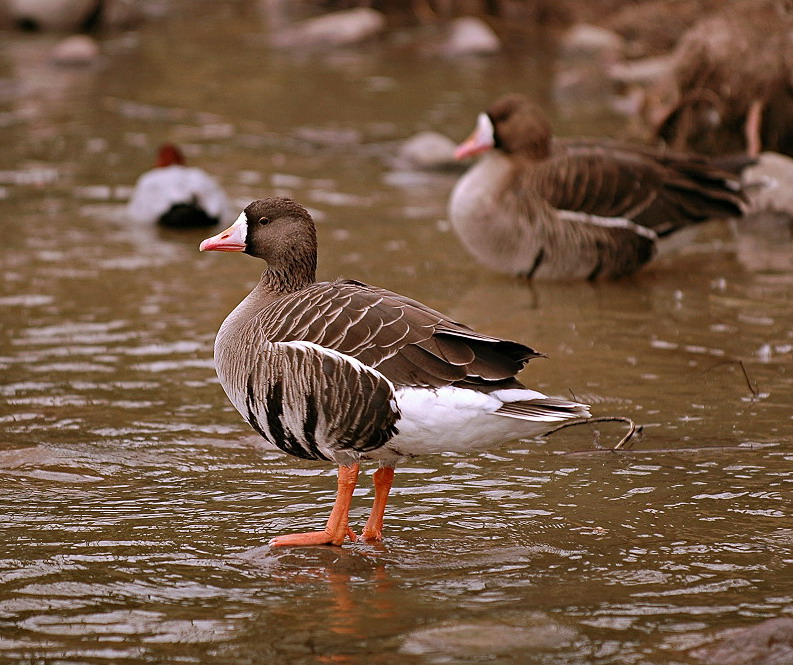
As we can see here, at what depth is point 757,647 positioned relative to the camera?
441cm

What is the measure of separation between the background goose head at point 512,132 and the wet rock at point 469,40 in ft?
39.8

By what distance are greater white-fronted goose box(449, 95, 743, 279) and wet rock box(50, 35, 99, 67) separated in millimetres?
12260

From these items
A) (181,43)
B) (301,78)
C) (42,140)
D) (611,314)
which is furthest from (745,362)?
(181,43)

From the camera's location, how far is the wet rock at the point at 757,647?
14.3 ft

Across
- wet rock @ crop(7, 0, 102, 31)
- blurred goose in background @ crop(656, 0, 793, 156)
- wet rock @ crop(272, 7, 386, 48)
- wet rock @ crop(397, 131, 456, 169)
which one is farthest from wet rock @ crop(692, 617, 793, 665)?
wet rock @ crop(7, 0, 102, 31)

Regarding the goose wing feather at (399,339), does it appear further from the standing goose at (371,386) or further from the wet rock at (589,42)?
the wet rock at (589,42)

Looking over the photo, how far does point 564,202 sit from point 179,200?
3.99 m

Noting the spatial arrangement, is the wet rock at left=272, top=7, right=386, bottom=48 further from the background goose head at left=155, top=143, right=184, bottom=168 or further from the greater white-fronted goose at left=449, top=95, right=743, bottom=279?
the greater white-fronted goose at left=449, top=95, right=743, bottom=279

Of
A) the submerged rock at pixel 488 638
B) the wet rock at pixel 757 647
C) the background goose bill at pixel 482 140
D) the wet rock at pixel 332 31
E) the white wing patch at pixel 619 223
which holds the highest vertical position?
the background goose bill at pixel 482 140

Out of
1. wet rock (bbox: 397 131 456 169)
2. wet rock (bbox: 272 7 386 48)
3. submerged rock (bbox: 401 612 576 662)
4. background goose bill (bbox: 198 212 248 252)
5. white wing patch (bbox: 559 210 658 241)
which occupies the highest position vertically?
background goose bill (bbox: 198 212 248 252)

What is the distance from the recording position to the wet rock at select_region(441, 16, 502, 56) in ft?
73.9

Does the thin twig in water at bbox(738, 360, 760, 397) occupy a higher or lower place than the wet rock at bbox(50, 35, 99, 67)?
higher

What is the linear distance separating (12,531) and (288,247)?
189 cm

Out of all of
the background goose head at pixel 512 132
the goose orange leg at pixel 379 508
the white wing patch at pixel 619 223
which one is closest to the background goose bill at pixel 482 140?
the background goose head at pixel 512 132
